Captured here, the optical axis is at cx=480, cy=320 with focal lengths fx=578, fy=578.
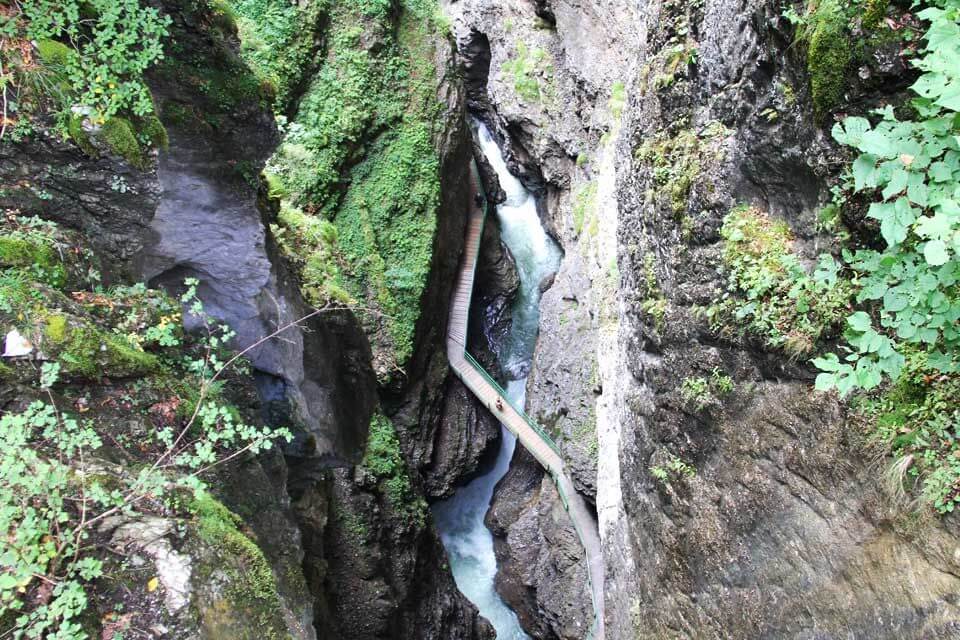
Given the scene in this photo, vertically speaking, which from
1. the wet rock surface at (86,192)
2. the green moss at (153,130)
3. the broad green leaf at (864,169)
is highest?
the green moss at (153,130)

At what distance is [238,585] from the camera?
390 centimetres

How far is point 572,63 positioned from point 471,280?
5.29 m

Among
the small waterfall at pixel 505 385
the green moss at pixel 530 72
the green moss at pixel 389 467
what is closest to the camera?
the green moss at pixel 389 467

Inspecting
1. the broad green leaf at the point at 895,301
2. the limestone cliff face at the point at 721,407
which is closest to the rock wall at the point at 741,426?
the limestone cliff face at the point at 721,407

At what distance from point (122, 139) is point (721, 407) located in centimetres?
580

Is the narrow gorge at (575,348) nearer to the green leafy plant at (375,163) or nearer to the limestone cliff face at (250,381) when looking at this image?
the limestone cliff face at (250,381)

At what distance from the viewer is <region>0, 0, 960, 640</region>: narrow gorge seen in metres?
3.16

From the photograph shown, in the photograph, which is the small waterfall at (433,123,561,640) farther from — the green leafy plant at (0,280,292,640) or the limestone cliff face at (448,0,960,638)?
the green leafy plant at (0,280,292,640)

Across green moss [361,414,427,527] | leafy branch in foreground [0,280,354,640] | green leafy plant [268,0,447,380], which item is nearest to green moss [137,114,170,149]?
leafy branch in foreground [0,280,354,640]

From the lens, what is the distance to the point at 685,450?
5816 millimetres

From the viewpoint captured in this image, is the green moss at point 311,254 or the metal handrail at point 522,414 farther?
the metal handrail at point 522,414

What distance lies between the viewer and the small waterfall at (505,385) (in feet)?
43.4

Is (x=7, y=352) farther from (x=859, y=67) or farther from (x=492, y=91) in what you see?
(x=492, y=91)

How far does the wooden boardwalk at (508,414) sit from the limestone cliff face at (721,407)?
202 cm
